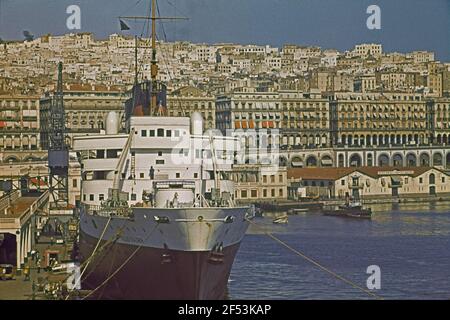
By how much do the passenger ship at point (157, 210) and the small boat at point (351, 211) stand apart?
1198 centimetres

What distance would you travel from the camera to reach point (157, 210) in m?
10.1

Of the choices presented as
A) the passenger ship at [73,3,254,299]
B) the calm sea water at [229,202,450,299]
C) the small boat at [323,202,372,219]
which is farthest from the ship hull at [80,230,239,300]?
the small boat at [323,202,372,219]

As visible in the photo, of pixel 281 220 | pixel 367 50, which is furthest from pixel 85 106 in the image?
pixel 367 50

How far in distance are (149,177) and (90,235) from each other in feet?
4.22

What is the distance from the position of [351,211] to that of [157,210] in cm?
1498

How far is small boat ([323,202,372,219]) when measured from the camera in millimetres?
24242

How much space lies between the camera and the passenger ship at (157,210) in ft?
33.0

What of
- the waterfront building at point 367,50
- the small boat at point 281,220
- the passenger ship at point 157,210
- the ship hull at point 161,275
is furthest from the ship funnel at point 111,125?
the waterfront building at point 367,50

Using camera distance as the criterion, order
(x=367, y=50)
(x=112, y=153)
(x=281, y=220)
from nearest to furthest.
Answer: (x=112, y=153) → (x=281, y=220) → (x=367, y=50)

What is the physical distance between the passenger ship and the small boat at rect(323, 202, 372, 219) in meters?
12.0

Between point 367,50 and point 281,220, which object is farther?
point 367,50

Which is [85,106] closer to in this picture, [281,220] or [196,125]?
[281,220]

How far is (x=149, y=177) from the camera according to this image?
11.5 meters
